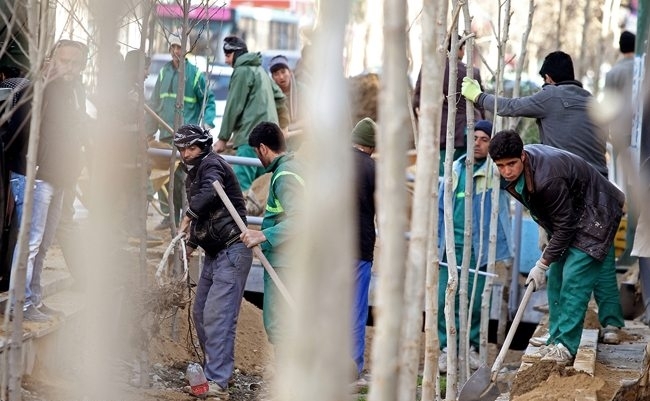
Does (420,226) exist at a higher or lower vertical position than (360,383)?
higher

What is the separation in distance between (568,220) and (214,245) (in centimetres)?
236

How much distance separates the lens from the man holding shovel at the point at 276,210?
788cm

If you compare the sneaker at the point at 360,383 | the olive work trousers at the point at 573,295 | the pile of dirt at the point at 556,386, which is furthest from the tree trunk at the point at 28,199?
the olive work trousers at the point at 573,295

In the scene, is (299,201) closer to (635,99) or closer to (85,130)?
(85,130)

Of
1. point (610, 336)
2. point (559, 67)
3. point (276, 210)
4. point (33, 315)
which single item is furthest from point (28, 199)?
point (610, 336)

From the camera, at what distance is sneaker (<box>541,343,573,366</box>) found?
7.91 m

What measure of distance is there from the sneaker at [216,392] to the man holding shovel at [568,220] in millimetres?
2108

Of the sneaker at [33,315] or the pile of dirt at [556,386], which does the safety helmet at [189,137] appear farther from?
the pile of dirt at [556,386]

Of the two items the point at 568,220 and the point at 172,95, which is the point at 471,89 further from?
the point at 172,95

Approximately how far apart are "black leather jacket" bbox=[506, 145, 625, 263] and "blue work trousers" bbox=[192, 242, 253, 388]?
75.0 inches

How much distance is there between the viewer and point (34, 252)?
24.9 ft

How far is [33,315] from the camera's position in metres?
7.71

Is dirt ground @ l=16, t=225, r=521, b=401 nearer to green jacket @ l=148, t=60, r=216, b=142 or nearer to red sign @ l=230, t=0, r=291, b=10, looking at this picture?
green jacket @ l=148, t=60, r=216, b=142

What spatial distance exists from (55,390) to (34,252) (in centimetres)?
87
